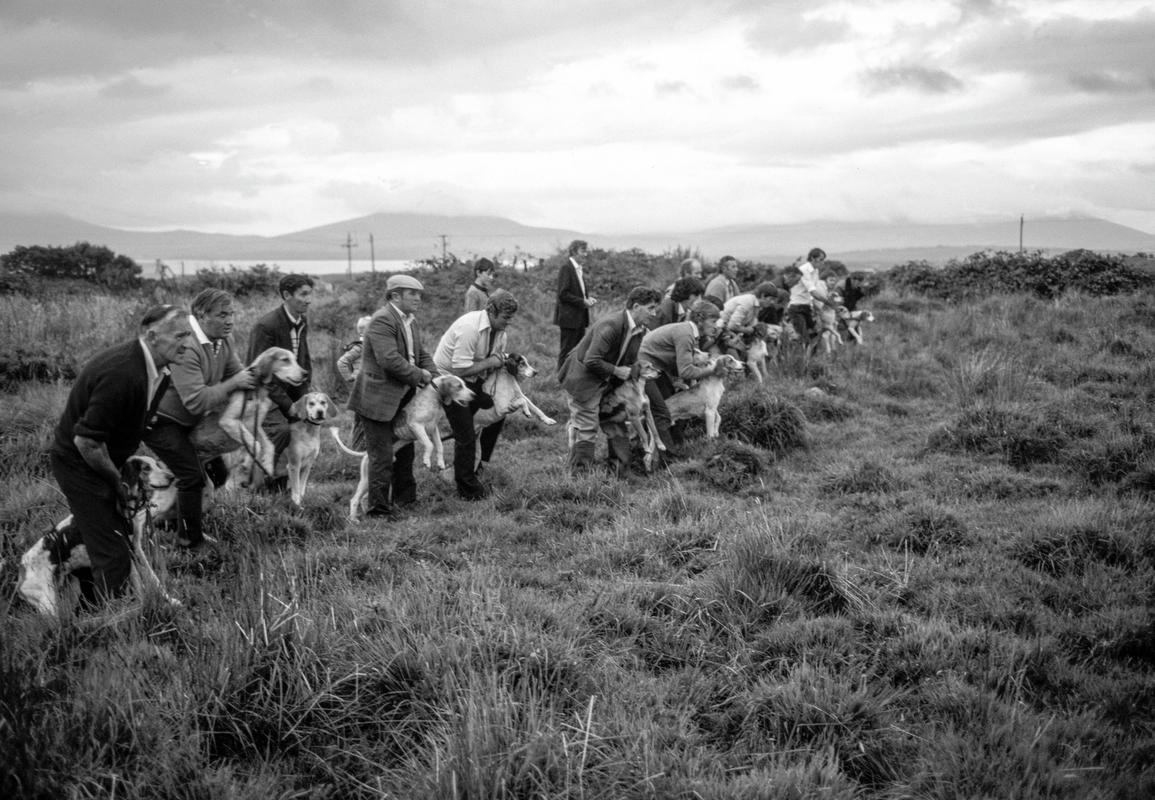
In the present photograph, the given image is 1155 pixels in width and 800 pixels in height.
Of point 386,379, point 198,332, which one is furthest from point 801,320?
point 198,332

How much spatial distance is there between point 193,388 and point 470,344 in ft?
9.19

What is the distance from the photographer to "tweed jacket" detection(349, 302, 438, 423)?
23.0 ft

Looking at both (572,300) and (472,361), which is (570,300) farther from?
(472,361)

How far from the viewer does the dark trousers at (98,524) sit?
4727 mm

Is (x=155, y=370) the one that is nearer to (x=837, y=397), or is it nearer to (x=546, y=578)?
(x=546, y=578)

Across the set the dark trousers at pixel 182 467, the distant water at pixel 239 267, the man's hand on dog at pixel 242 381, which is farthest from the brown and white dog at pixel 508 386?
the distant water at pixel 239 267

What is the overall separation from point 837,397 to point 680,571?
687 cm

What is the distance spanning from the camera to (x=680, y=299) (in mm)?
10227

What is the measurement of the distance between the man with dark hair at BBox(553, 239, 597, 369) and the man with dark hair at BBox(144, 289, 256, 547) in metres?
5.63

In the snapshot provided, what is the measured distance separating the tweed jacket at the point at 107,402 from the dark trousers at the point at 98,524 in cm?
7

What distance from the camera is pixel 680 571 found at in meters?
5.76

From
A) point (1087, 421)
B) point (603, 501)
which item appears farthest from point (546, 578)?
point (1087, 421)

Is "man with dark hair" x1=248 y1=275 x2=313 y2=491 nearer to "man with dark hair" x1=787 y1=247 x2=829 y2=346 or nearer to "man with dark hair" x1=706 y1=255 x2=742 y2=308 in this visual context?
"man with dark hair" x1=706 y1=255 x2=742 y2=308

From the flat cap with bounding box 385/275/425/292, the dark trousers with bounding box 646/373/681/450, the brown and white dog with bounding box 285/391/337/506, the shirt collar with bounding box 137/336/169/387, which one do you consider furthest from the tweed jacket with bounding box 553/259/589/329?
the shirt collar with bounding box 137/336/169/387
